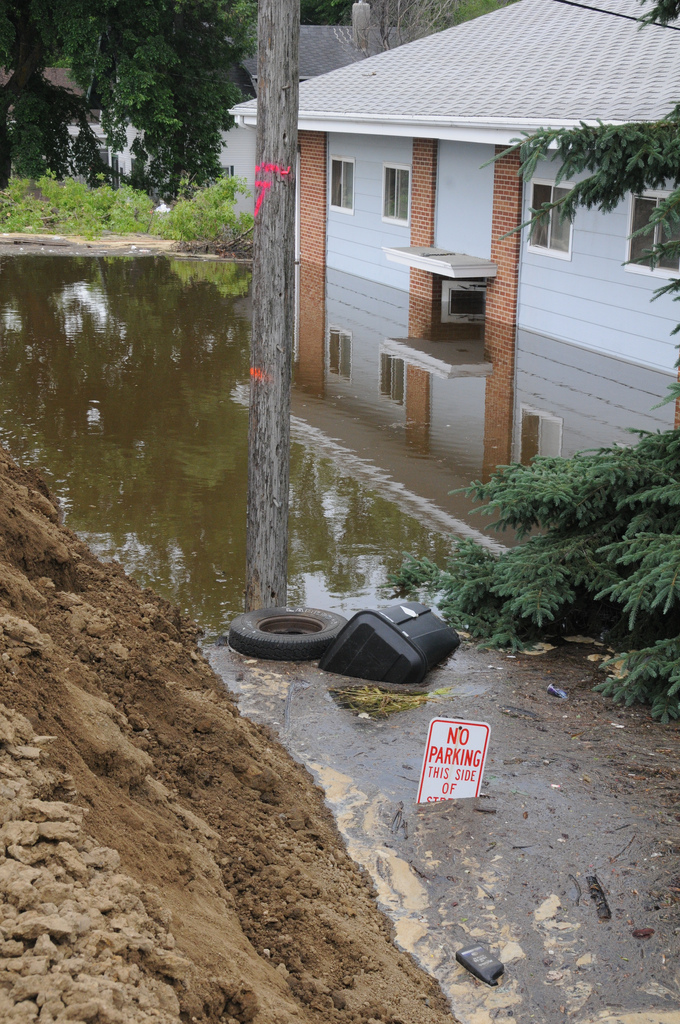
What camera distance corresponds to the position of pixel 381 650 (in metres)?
6.37

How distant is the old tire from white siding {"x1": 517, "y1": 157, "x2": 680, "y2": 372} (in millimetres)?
8562

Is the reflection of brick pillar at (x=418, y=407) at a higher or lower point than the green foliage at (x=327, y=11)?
lower

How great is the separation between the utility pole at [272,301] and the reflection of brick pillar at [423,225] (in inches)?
482

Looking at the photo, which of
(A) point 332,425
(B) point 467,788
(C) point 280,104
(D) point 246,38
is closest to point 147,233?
(D) point 246,38

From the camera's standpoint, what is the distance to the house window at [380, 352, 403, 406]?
45.4ft

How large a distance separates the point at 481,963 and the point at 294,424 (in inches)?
355

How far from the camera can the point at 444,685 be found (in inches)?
249

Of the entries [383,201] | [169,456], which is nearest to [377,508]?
[169,456]

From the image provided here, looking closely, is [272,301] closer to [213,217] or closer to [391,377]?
[391,377]

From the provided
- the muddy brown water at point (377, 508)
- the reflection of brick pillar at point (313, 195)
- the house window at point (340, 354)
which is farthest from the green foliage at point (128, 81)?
the house window at point (340, 354)

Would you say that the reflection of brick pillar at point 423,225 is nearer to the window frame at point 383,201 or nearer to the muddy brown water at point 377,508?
the window frame at point 383,201

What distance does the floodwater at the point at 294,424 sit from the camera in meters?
8.55

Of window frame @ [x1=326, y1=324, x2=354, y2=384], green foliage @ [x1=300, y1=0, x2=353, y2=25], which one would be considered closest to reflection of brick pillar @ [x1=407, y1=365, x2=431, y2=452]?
Result: window frame @ [x1=326, y1=324, x2=354, y2=384]

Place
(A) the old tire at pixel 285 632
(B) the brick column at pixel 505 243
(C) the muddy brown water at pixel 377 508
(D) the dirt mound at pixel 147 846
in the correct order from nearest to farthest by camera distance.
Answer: (D) the dirt mound at pixel 147 846
(C) the muddy brown water at pixel 377 508
(A) the old tire at pixel 285 632
(B) the brick column at pixel 505 243
